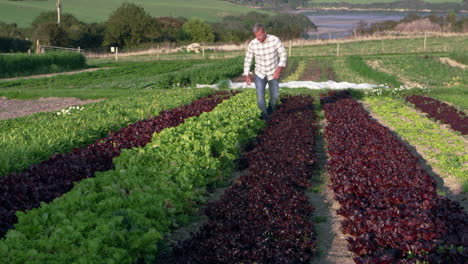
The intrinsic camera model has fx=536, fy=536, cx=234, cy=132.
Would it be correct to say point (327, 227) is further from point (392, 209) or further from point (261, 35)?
point (261, 35)

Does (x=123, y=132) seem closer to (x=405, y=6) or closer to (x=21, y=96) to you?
(x=21, y=96)

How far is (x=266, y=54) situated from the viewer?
1201 cm

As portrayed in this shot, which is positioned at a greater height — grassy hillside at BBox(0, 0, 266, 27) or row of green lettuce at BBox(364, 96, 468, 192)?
grassy hillside at BBox(0, 0, 266, 27)

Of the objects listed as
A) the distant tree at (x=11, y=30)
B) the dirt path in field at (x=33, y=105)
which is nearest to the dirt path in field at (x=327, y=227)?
the dirt path in field at (x=33, y=105)

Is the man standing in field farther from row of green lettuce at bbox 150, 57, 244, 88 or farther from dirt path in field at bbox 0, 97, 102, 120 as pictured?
row of green lettuce at bbox 150, 57, 244, 88

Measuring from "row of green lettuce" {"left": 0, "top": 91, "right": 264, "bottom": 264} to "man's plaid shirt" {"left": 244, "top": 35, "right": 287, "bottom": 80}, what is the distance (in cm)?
311

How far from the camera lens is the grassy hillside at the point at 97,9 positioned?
90119 mm

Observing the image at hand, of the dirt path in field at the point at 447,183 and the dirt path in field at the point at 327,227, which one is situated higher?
the dirt path in field at the point at 447,183

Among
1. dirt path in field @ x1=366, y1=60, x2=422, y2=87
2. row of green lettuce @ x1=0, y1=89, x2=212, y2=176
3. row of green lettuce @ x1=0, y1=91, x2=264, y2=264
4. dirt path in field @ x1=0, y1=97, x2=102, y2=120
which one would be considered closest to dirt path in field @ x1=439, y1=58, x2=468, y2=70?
dirt path in field @ x1=366, y1=60, x2=422, y2=87

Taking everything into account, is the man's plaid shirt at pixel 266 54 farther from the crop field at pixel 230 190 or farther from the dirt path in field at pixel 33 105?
the dirt path in field at pixel 33 105

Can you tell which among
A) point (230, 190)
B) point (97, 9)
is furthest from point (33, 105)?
point (97, 9)

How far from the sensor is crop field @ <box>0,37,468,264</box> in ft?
15.5

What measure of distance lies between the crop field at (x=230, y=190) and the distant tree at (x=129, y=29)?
64.1 meters

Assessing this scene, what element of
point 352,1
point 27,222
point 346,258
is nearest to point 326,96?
point 346,258
